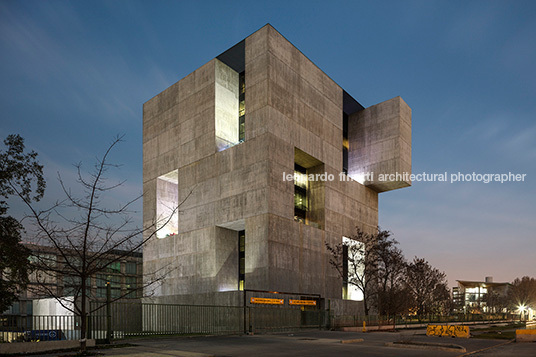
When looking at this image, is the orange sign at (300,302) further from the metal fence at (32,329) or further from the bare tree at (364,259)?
the metal fence at (32,329)

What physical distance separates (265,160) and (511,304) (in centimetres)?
12531

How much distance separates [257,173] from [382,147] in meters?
24.2

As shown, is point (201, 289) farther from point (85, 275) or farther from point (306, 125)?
point (85, 275)

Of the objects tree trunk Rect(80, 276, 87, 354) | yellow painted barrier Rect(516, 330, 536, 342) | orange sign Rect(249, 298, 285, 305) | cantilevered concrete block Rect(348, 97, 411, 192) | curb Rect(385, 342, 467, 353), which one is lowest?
orange sign Rect(249, 298, 285, 305)

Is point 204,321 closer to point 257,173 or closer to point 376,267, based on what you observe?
point 257,173

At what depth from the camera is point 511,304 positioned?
137125 mm

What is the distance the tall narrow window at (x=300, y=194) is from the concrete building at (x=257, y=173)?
14cm

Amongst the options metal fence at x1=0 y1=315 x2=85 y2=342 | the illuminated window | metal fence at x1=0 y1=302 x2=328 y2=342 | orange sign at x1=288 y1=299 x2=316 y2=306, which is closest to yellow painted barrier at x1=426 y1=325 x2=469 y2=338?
metal fence at x1=0 y1=302 x2=328 y2=342

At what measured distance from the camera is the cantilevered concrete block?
62781mm

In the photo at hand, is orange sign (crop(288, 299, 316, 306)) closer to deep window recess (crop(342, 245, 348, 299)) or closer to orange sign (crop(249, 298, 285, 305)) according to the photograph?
orange sign (crop(249, 298, 285, 305))

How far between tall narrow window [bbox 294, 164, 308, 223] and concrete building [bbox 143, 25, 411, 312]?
0.46 feet

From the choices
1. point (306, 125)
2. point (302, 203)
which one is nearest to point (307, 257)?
point (302, 203)

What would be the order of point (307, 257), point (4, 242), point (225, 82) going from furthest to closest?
point (225, 82) < point (307, 257) < point (4, 242)

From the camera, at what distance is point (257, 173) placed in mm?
48906
